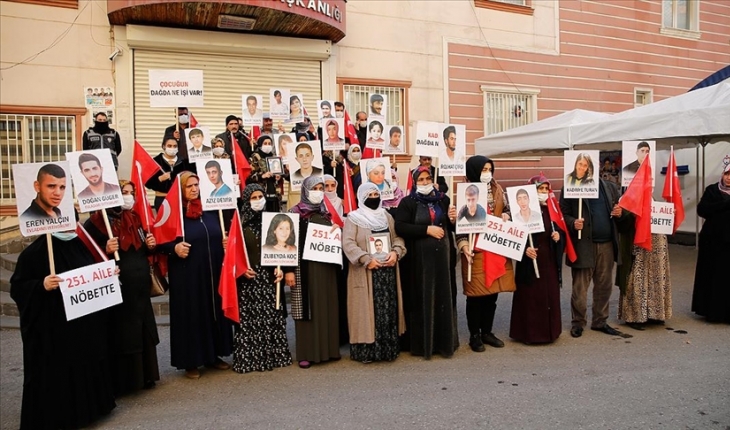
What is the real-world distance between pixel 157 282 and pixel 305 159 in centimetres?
202

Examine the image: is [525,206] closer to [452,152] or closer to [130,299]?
[452,152]

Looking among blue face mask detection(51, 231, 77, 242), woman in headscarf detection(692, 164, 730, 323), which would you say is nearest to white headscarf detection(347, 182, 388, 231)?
blue face mask detection(51, 231, 77, 242)

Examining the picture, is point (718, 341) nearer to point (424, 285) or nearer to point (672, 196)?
point (672, 196)

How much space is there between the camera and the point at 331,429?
4.19m

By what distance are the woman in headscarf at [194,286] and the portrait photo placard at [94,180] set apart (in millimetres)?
768

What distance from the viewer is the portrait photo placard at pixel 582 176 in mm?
6355

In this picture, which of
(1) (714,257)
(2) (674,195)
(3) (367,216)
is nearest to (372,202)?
(3) (367,216)

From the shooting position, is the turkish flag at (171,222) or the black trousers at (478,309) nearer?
the turkish flag at (171,222)

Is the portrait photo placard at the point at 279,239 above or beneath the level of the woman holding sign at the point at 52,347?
above

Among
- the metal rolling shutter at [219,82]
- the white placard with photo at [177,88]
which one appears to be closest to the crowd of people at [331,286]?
the white placard with photo at [177,88]

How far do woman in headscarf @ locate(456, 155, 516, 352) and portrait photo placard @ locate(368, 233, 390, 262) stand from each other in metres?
0.91

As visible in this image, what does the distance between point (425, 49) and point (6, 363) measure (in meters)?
10.7

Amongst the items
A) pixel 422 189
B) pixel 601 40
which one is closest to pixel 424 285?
pixel 422 189

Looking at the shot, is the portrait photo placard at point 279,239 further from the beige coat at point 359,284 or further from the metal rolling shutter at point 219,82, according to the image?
the metal rolling shutter at point 219,82
